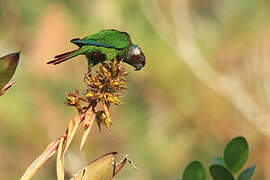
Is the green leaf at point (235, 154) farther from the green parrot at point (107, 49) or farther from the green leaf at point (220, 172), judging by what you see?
the green parrot at point (107, 49)

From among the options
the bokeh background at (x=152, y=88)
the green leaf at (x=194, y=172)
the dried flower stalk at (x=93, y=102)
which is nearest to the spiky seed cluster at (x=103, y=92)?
the dried flower stalk at (x=93, y=102)

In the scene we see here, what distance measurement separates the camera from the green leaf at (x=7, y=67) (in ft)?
1.48

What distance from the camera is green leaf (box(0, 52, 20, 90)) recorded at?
0.45m

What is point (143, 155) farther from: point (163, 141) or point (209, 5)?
point (209, 5)

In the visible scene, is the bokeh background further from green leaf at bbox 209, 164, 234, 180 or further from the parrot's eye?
green leaf at bbox 209, 164, 234, 180

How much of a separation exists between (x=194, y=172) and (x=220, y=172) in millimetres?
40

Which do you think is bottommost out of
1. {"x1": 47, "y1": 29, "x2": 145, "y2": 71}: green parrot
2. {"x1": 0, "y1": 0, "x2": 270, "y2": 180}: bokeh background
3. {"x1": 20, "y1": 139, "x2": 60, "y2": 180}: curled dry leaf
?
{"x1": 20, "y1": 139, "x2": 60, "y2": 180}: curled dry leaf

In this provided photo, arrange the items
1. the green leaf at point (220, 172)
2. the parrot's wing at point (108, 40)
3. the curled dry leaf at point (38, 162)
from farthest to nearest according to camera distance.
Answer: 1. the parrot's wing at point (108, 40)
2. the green leaf at point (220, 172)
3. the curled dry leaf at point (38, 162)

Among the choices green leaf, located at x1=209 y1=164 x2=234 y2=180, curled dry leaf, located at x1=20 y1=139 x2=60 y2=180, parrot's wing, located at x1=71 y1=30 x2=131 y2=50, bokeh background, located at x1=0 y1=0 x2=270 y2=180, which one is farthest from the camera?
bokeh background, located at x1=0 y1=0 x2=270 y2=180

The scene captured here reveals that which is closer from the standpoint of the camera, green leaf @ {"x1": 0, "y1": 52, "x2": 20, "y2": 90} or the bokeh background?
green leaf @ {"x1": 0, "y1": 52, "x2": 20, "y2": 90}

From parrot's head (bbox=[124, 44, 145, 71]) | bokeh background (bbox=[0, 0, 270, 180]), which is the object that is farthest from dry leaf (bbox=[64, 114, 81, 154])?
bokeh background (bbox=[0, 0, 270, 180])

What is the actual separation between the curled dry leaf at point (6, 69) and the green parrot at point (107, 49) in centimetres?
23

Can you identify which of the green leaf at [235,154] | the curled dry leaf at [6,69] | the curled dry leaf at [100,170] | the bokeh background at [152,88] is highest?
the bokeh background at [152,88]

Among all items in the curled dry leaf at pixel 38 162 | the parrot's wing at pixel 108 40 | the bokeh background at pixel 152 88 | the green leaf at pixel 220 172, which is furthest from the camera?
the bokeh background at pixel 152 88
